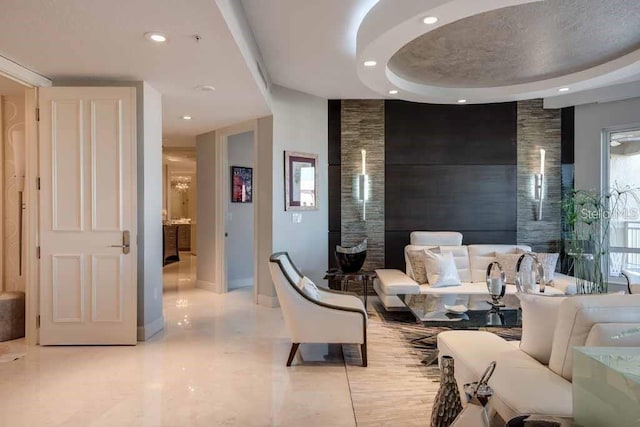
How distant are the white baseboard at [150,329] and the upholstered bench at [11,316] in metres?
1.19

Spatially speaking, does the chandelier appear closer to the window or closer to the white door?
the white door

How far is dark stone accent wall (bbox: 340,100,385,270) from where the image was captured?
5973 millimetres

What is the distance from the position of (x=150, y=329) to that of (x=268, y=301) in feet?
5.41

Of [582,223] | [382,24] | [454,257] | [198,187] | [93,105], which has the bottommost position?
[454,257]

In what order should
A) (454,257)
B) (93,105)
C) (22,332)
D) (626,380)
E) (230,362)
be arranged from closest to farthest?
1. (626,380)
2. (230,362)
3. (93,105)
4. (22,332)
5. (454,257)

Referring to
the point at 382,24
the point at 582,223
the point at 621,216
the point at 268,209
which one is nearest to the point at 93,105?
the point at 268,209

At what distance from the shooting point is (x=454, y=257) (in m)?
5.20

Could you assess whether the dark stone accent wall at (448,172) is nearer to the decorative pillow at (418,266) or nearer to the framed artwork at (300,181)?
the framed artwork at (300,181)

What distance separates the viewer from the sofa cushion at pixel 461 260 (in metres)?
5.18

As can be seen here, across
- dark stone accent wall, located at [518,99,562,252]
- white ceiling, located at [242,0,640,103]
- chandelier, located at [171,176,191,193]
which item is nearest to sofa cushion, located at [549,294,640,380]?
white ceiling, located at [242,0,640,103]

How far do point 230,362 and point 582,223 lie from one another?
16.6 feet

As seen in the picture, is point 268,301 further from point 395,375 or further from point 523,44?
point 523,44

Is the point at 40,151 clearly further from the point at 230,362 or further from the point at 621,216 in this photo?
the point at 621,216

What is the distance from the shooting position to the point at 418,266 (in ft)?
16.5
